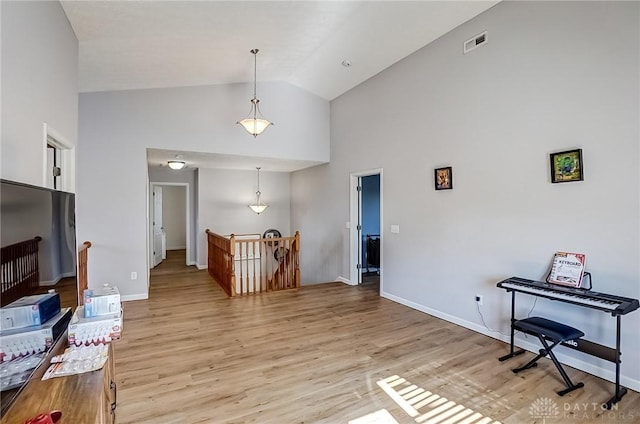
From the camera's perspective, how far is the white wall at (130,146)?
475 cm

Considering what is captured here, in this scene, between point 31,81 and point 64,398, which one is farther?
point 31,81

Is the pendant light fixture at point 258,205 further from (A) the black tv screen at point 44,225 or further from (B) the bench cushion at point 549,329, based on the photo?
(B) the bench cushion at point 549,329

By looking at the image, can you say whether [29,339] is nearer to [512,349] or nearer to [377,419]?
[377,419]

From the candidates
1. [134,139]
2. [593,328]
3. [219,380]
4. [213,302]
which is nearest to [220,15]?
[134,139]

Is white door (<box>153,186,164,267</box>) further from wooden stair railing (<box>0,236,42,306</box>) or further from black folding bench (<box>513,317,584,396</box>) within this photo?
black folding bench (<box>513,317,584,396</box>)

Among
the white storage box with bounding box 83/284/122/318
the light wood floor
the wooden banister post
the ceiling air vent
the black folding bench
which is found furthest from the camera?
the wooden banister post

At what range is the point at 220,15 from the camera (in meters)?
3.16

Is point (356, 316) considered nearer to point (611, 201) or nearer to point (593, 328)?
point (593, 328)

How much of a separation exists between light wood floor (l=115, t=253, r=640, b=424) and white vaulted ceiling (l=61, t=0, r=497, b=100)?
3254 millimetres

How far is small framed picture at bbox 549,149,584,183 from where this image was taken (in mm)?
2828

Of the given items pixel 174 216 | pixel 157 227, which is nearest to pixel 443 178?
pixel 157 227

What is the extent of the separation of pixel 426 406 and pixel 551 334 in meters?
1.20

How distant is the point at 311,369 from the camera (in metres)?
2.88

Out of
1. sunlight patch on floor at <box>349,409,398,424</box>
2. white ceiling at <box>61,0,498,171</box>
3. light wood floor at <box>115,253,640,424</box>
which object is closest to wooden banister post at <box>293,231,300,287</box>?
light wood floor at <box>115,253,640,424</box>
